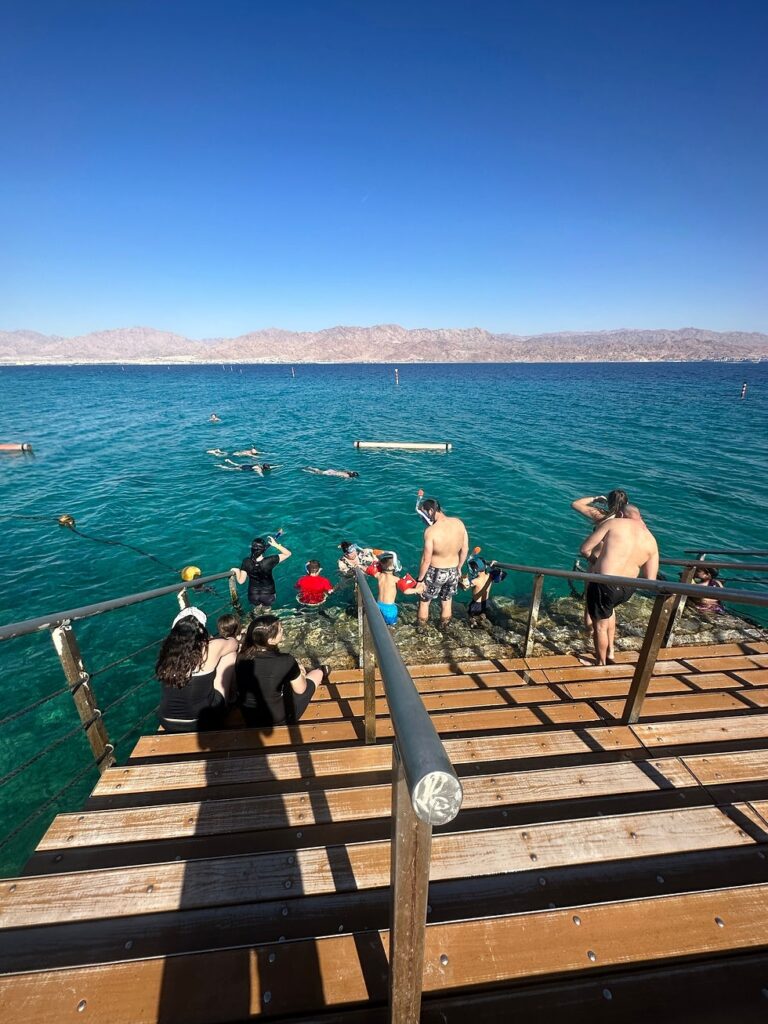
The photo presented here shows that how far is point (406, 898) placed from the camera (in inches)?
41.3

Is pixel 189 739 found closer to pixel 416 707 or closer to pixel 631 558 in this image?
pixel 416 707

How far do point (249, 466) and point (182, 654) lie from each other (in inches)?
724

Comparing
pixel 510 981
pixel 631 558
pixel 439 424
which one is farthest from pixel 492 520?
pixel 439 424

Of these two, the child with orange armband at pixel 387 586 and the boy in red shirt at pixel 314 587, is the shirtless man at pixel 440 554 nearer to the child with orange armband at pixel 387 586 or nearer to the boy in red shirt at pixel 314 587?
the child with orange armband at pixel 387 586

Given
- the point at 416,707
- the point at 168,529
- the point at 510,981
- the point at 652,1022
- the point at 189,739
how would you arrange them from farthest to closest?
1. the point at 168,529
2. the point at 189,739
3. the point at 510,981
4. the point at 652,1022
5. the point at 416,707

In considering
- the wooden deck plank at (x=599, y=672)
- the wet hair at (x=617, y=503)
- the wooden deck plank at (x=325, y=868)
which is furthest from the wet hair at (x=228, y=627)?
the wet hair at (x=617, y=503)

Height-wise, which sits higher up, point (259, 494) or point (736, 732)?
point (736, 732)

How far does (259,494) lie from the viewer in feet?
57.2

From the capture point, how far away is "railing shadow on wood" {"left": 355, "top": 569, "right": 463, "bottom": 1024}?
0.86 metres

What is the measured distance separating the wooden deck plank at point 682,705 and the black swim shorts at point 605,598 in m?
1.17

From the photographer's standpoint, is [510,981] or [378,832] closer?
[510,981]

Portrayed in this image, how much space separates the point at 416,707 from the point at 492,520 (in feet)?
46.2

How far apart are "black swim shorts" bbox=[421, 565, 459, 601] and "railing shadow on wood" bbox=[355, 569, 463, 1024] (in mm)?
5540

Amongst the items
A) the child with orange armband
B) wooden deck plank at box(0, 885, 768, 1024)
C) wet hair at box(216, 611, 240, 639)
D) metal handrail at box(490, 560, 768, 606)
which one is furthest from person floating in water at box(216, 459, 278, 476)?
wooden deck plank at box(0, 885, 768, 1024)
